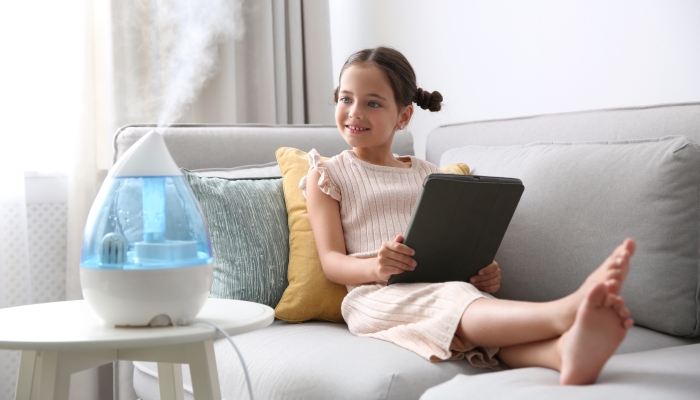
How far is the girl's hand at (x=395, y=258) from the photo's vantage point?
135 centimetres

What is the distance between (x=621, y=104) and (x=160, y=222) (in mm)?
1492

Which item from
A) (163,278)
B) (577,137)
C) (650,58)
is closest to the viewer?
(163,278)

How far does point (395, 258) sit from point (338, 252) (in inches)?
9.5

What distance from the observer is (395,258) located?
135 cm

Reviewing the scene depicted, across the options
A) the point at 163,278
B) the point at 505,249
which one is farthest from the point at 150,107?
the point at 163,278

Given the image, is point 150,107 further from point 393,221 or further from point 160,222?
point 160,222

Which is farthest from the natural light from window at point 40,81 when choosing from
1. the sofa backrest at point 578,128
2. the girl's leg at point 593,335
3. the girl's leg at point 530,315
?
the girl's leg at point 593,335

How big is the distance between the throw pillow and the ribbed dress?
124 mm

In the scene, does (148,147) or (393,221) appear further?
(393,221)

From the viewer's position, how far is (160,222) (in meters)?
1.05

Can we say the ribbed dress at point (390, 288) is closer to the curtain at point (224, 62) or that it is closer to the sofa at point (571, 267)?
the sofa at point (571, 267)

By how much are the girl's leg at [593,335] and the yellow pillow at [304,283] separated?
2.12 feet

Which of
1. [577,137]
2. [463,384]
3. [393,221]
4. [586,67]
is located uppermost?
[586,67]

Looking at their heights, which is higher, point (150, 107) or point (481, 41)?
point (481, 41)
